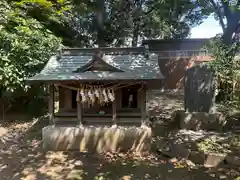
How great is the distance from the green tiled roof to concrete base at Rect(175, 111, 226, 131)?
2.80 meters

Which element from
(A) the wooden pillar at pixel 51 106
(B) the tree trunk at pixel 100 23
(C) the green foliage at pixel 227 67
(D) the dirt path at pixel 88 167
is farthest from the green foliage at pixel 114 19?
(D) the dirt path at pixel 88 167

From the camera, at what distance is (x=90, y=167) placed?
7.61 metres

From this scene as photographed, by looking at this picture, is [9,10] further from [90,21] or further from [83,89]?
[90,21]

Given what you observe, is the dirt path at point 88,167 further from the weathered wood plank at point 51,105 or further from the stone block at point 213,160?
the weathered wood plank at point 51,105

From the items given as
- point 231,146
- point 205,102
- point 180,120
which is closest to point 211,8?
point 205,102

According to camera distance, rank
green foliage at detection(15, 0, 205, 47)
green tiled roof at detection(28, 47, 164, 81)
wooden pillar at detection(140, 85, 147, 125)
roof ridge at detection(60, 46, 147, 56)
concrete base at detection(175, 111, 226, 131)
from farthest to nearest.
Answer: green foliage at detection(15, 0, 205, 47), roof ridge at detection(60, 46, 147, 56), concrete base at detection(175, 111, 226, 131), wooden pillar at detection(140, 85, 147, 125), green tiled roof at detection(28, 47, 164, 81)

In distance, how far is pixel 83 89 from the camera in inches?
361

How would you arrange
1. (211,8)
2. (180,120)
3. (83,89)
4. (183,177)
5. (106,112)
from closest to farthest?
(183,177), (83,89), (106,112), (180,120), (211,8)

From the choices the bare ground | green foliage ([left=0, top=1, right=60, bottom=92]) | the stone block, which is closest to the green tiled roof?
green foliage ([left=0, top=1, right=60, bottom=92])

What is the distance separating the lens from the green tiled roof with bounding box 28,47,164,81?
8891mm

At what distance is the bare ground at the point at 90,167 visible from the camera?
22.2ft

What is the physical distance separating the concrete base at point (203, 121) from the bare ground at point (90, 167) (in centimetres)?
278

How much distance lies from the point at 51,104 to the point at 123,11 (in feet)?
50.3

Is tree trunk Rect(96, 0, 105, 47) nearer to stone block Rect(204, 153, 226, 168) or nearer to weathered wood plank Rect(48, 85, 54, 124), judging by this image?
weathered wood plank Rect(48, 85, 54, 124)
